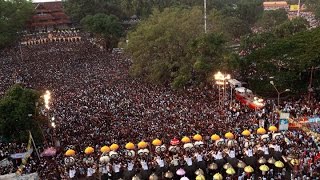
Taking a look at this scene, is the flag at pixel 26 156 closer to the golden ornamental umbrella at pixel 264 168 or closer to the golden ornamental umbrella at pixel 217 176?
the golden ornamental umbrella at pixel 217 176

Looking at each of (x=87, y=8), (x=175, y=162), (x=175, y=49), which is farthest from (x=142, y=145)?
(x=87, y=8)

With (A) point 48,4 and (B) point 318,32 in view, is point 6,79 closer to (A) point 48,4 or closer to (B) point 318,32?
(B) point 318,32

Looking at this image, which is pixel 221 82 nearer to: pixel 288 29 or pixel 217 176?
pixel 217 176

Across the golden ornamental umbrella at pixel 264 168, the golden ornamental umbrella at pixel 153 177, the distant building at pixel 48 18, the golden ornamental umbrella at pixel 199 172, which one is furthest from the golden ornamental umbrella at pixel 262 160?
the distant building at pixel 48 18

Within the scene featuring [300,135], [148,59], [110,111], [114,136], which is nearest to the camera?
[300,135]

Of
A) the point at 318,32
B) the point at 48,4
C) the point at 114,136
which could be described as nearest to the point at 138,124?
the point at 114,136
